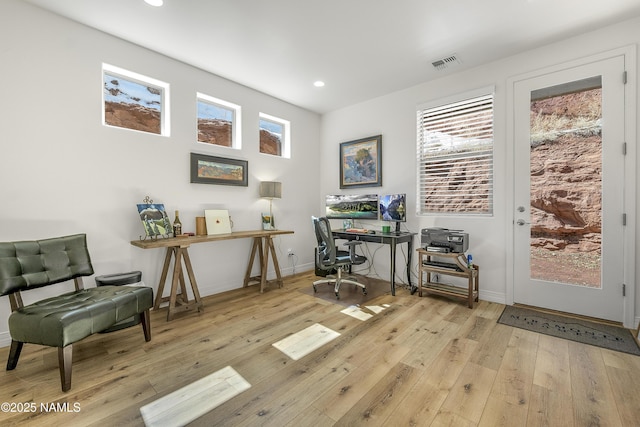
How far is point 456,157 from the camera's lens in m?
3.58

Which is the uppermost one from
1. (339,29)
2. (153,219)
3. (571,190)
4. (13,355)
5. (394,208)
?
(339,29)

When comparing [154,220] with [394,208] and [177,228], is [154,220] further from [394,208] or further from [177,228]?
[394,208]

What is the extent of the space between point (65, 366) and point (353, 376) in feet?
5.96

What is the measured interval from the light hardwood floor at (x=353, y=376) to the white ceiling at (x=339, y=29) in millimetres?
2855

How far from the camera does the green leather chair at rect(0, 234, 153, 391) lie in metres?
1.69

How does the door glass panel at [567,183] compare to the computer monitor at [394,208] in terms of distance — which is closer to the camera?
the door glass panel at [567,183]

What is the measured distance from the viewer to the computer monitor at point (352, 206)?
4199mm

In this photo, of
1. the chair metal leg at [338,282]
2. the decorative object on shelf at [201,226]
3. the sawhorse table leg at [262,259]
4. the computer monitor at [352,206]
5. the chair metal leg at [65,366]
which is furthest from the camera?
the computer monitor at [352,206]

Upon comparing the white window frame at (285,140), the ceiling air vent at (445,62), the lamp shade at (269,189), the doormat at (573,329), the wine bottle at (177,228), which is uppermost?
the ceiling air vent at (445,62)

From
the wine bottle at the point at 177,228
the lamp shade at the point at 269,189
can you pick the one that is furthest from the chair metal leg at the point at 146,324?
the lamp shade at the point at 269,189

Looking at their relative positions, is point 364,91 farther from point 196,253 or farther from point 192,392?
point 192,392

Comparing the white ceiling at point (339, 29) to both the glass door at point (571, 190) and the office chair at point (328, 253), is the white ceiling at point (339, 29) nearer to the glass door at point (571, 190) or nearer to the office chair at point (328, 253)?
the glass door at point (571, 190)

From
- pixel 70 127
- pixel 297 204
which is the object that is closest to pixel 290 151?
pixel 297 204

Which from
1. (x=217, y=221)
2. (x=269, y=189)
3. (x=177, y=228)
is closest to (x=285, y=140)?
(x=269, y=189)
